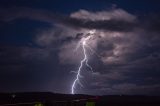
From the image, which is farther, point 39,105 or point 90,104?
point 90,104

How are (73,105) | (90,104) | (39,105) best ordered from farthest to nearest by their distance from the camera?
(73,105) → (90,104) → (39,105)

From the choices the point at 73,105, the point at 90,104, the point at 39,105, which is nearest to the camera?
the point at 39,105

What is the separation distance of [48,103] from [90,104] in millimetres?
3136

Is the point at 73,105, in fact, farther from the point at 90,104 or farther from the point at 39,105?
the point at 39,105

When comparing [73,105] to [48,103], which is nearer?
[48,103]

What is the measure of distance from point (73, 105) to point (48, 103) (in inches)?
241

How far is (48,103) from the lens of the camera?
28312 mm

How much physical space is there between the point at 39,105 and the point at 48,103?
2342mm

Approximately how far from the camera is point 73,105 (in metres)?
34.1

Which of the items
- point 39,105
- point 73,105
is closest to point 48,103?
point 39,105

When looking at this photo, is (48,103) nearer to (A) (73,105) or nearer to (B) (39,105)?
(B) (39,105)

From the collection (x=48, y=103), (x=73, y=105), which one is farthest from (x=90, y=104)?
(x=73, y=105)

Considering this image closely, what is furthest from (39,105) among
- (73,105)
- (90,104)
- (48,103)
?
(73,105)

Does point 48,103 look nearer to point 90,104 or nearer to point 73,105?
point 90,104
